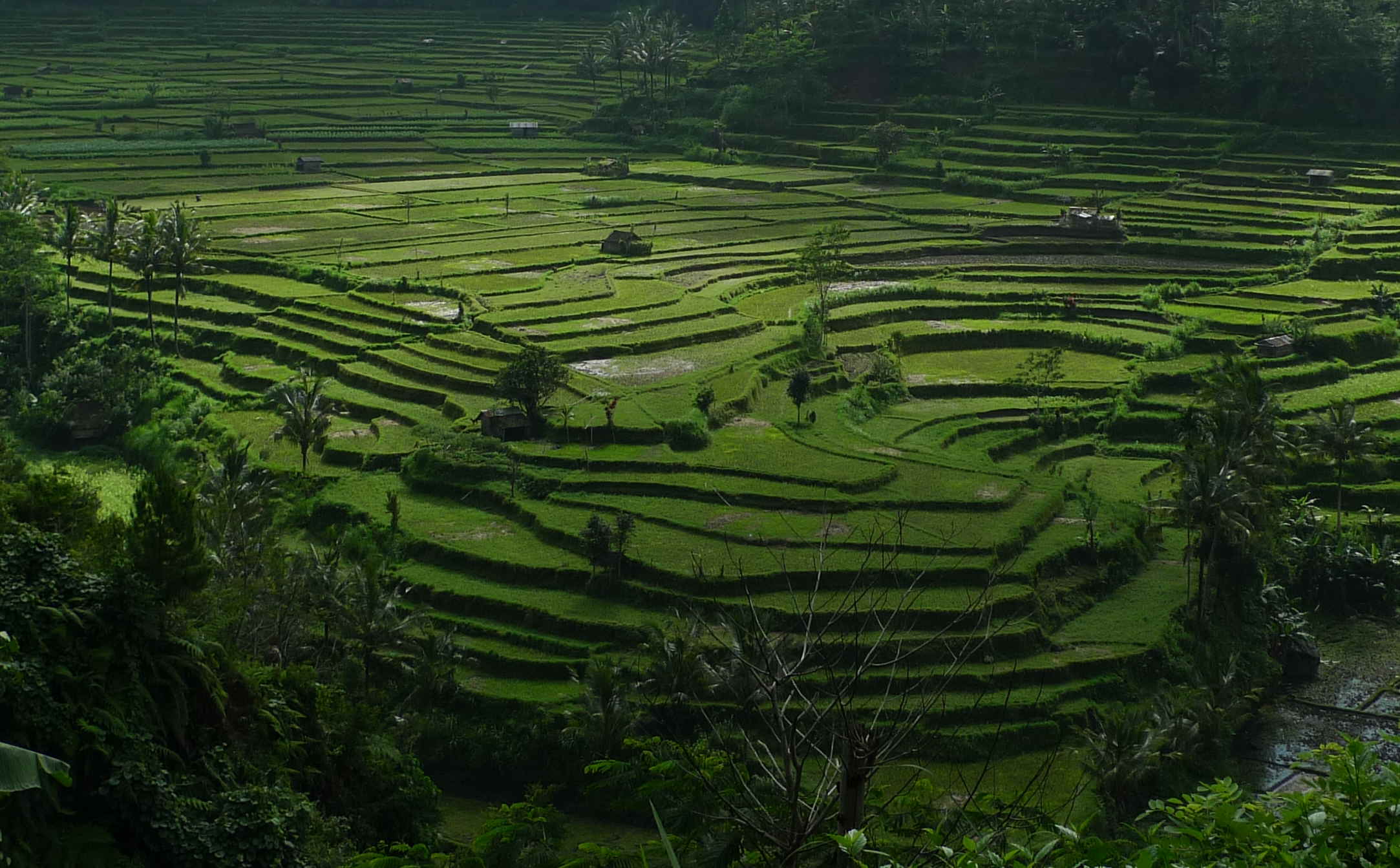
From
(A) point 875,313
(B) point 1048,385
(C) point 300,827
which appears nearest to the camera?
(C) point 300,827

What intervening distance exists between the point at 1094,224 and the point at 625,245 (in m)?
13.8

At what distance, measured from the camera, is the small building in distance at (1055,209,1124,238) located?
4497 cm

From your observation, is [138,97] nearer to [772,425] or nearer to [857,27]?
[857,27]

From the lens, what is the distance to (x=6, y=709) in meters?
12.5

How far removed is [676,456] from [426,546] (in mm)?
5348

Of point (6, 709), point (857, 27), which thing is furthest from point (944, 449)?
point (857, 27)

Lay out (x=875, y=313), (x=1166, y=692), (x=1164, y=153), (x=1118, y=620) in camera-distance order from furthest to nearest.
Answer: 1. (x=1164, y=153)
2. (x=875, y=313)
3. (x=1118, y=620)
4. (x=1166, y=692)

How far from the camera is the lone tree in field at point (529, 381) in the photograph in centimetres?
2855

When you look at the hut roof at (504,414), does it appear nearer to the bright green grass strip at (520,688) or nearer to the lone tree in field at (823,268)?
the bright green grass strip at (520,688)

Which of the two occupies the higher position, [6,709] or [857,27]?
[857,27]

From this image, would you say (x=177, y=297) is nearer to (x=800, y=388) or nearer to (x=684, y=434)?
(x=684, y=434)

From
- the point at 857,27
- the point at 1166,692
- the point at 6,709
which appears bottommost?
the point at 1166,692

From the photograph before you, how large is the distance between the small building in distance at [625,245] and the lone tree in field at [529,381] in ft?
53.0

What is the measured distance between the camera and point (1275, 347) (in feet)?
114
